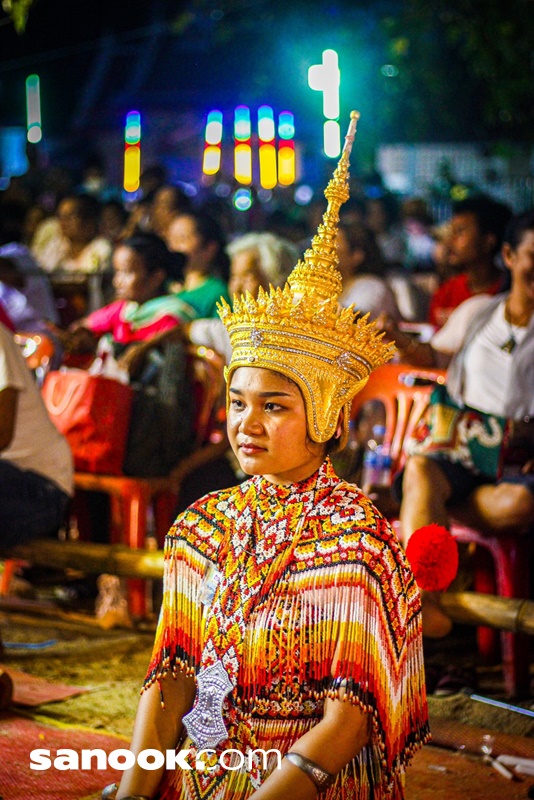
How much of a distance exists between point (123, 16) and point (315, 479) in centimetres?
1796

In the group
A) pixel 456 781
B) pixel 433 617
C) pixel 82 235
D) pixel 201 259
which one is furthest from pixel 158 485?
pixel 82 235

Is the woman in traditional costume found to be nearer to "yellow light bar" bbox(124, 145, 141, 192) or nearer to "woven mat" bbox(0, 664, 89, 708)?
"woven mat" bbox(0, 664, 89, 708)

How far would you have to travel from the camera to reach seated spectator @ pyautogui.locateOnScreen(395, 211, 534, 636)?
4.67 meters

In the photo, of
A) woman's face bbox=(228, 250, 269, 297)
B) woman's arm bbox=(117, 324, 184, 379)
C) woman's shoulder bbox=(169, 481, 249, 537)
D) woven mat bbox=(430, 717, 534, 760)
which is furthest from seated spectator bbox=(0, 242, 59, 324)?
woman's shoulder bbox=(169, 481, 249, 537)

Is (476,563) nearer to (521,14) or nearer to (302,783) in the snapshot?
(302,783)

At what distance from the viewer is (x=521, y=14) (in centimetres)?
1154

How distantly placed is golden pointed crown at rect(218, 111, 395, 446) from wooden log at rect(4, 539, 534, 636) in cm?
175

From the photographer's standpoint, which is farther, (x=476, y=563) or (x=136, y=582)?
(x=136, y=582)

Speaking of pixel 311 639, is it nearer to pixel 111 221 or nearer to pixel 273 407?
pixel 273 407

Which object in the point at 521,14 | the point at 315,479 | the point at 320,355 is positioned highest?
the point at 521,14

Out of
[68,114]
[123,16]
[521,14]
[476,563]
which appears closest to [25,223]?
[521,14]

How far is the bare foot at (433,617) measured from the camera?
422 centimetres

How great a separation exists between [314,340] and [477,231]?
4.08 meters

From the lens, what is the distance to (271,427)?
9.18 ft
